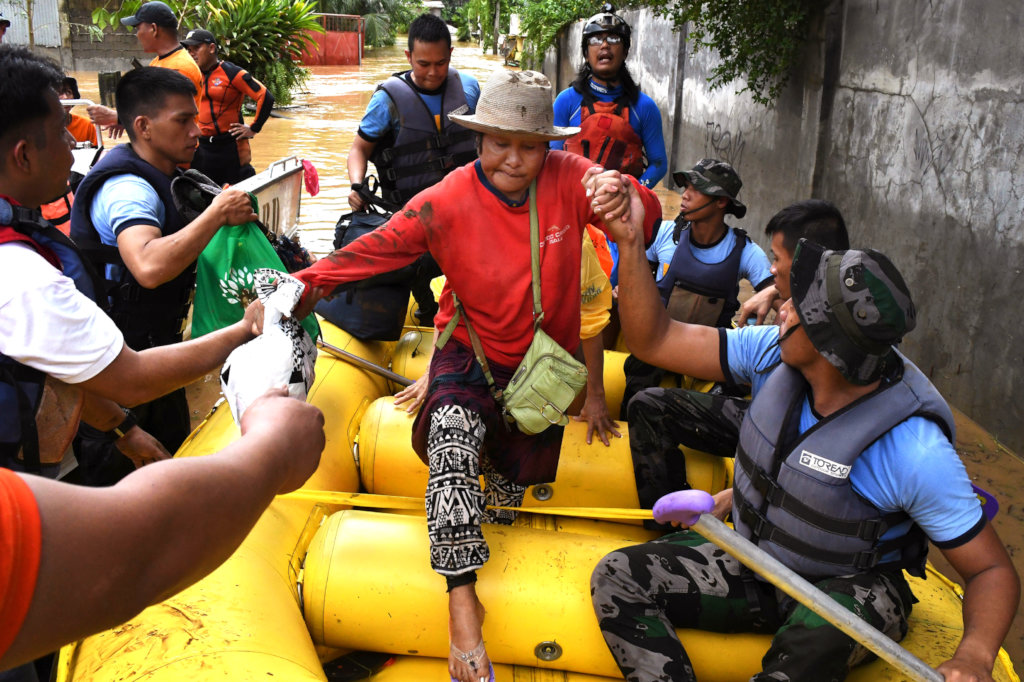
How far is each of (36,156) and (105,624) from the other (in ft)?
4.96

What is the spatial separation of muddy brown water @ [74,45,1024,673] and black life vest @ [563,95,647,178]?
2606 millimetres

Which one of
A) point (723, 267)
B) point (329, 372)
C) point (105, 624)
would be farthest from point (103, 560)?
point (723, 267)

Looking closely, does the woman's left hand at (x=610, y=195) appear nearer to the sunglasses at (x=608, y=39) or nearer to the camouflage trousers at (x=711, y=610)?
the camouflage trousers at (x=711, y=610)

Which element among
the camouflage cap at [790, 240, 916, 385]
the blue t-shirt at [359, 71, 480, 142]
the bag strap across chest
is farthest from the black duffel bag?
the camouflage cap at [790, 240, 916, 385]

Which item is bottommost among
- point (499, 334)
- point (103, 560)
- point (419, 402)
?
point (419, 402)

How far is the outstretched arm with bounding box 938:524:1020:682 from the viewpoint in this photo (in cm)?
195

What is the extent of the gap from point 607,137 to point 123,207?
283 cm

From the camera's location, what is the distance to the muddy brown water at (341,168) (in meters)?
4.18

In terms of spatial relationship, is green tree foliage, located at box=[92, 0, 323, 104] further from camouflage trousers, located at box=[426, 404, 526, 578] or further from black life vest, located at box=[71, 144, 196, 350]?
camouflage trousers, located at box=[426, 404, 526, 578]

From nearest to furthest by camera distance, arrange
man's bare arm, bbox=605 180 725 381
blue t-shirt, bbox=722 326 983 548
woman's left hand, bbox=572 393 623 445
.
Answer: blue t-shirt, bbox=722 326 983 548 < man's bare arm, bbox=605 180 725 381 < woman's left hand, bbox=572 393 623 445

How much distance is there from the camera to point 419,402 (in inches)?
137

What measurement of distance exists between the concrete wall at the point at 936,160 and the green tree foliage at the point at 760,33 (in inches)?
5.8

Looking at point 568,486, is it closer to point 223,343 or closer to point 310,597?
point 310,597

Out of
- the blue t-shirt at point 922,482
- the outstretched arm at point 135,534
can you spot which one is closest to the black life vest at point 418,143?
the blue t-shirt at point 922,482
